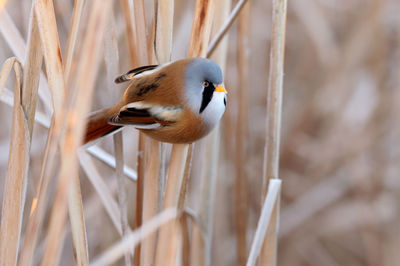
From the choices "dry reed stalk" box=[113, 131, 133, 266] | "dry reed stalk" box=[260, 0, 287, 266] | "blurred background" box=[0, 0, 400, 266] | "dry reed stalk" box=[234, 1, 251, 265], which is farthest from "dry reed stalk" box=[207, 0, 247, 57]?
"blurred background" box=[0, 0, 400, 266]

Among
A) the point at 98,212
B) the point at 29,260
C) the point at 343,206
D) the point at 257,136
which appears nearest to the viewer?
the point at 29,260

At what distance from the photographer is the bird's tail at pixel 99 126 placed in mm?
1025

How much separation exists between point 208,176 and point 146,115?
298 millimetres

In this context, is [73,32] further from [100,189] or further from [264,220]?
[264,220]

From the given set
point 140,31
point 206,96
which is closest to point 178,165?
point 206,96

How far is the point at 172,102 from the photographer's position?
3.31ft

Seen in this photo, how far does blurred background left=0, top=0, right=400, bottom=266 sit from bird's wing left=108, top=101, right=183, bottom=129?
56 cm

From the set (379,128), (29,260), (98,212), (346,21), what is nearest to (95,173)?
(29,260)

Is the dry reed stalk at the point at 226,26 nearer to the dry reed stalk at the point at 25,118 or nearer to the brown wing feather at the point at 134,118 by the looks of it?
the brown wing feather at the point at 134,118

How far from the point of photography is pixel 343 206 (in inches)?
79.6

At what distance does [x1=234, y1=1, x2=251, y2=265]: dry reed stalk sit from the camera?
1.26 metres

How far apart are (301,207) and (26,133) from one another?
1.36 meters

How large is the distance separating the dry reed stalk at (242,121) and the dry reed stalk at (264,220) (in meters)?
0.35

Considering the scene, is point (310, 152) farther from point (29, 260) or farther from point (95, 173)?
point (29, 260)
